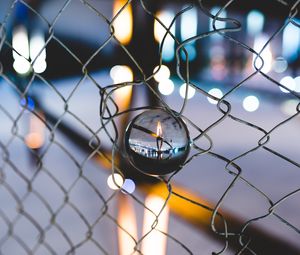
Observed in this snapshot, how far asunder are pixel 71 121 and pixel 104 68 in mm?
947

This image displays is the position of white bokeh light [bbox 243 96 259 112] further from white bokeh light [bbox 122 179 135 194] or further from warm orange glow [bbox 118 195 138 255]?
warm orange glow [bbox 118 195 138 255]

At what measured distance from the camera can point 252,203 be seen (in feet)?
10.6

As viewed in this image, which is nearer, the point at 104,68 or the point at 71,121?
the point at 71,121

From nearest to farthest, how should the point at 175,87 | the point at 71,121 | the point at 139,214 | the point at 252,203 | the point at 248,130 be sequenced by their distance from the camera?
1. the point at 139,214
2. the point at 252,203
3. the point at 71,121
4. the point at 248,130
5. the point at 175,87

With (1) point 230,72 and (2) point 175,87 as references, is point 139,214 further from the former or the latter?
(1) point 230,72

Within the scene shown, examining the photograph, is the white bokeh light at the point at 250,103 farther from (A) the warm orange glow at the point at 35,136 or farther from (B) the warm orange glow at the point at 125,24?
(B) the warm orange glow at the point at 125,24

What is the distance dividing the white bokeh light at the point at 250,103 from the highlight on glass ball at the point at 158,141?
19.2 feet

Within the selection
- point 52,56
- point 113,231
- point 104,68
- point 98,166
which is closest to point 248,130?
point 104,68

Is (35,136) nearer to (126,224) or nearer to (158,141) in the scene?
(126,224)

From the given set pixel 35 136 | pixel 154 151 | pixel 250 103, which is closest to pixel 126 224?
pixel 35 136

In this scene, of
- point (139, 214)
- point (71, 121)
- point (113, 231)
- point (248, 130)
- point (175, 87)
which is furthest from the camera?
point (175, 87)

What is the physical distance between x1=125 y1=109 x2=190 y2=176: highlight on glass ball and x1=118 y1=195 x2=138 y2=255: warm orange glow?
5.23 ft

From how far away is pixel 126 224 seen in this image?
2760 millimetres

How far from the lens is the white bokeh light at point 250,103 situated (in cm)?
652
